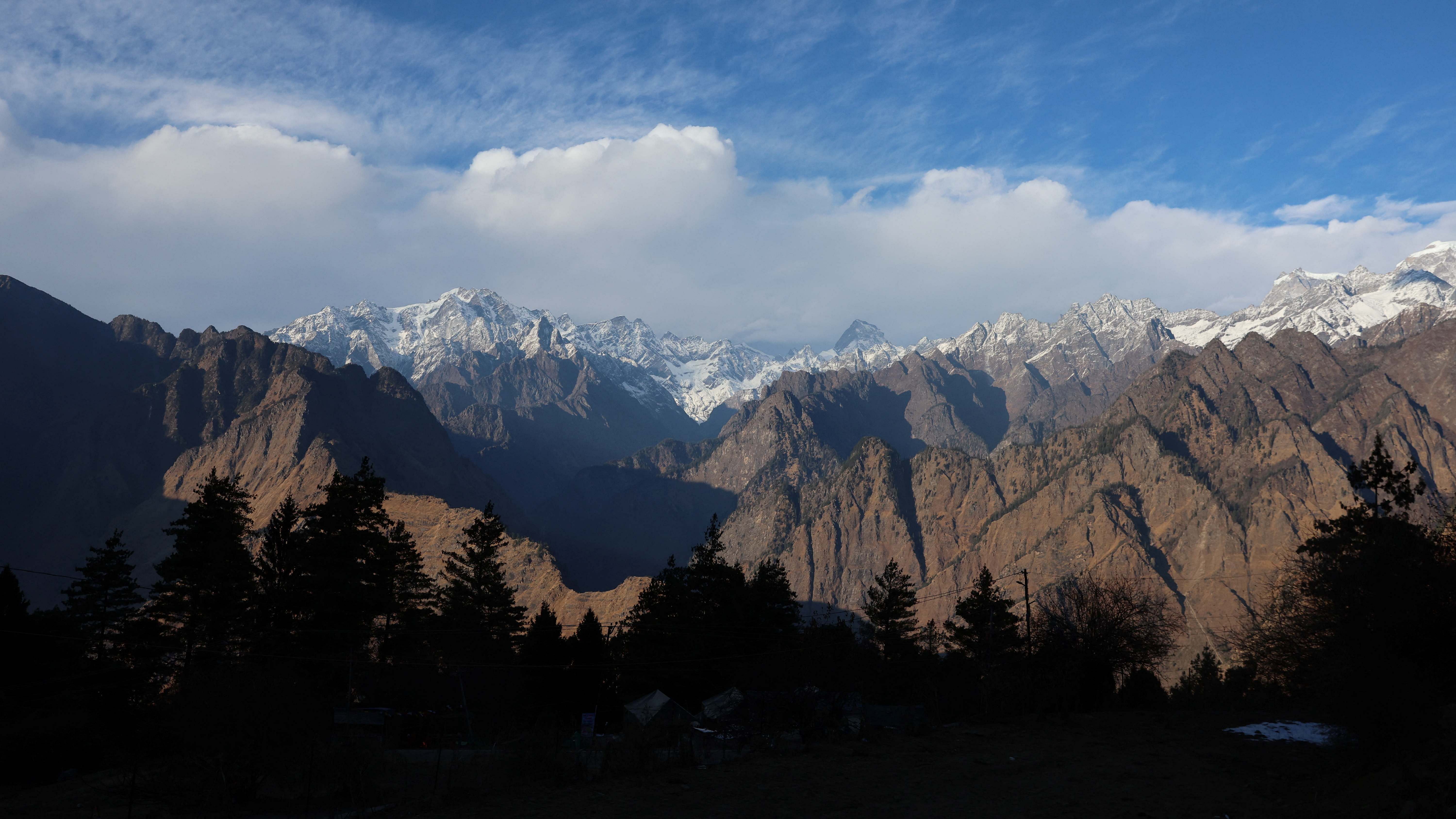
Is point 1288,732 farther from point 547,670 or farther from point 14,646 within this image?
point 14,646

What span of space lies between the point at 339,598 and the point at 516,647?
2914cm

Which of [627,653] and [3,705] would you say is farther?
[627,653]

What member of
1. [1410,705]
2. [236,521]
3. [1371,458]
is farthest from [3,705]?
[1371,458]

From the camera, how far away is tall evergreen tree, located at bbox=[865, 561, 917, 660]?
286 feet

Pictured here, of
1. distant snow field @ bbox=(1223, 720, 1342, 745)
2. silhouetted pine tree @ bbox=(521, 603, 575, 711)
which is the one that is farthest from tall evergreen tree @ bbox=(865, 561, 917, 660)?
distant snow field @ bbox=(1223, 720, 1342, 745)

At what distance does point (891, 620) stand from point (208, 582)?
59.5 metres

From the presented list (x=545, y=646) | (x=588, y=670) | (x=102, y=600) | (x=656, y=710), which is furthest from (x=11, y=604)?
(x=656, y=710)

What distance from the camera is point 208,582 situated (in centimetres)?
5831

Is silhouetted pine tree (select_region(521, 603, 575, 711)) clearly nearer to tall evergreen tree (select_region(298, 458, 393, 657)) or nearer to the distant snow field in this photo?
tall evergreen tree (select_region(298, 458, 393, 657))

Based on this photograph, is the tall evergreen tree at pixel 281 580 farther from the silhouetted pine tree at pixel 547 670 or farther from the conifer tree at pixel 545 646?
the conifer tree at pixel 545 646

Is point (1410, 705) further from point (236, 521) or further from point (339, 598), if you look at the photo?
point (236, 521)

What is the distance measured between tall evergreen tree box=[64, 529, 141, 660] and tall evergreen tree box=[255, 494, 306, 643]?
749 cm

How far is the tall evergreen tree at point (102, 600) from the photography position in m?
61.1

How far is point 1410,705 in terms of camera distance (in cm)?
2869
